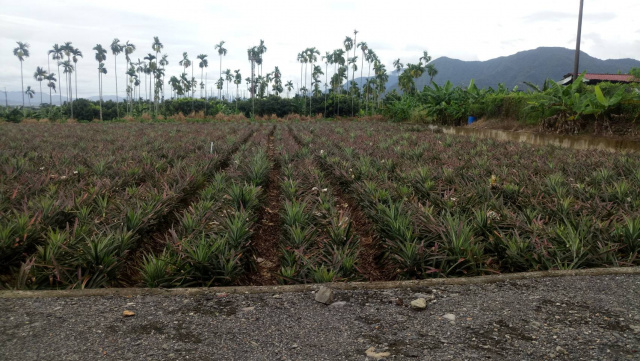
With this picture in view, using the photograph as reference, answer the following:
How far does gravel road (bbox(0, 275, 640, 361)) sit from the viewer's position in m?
1.62

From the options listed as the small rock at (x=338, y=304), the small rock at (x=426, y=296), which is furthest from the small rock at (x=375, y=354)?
the small rock at (x=426, y=296)

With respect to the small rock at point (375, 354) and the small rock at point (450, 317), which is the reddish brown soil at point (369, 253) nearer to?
the small rock at point (450, 317)

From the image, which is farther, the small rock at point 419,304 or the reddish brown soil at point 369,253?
the reddish brown soil at point 369,253

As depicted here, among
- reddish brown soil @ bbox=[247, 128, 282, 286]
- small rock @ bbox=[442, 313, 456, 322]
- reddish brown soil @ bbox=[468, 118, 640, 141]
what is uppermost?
reddish brown soil @ bbox=[468, 118, 640, 141]

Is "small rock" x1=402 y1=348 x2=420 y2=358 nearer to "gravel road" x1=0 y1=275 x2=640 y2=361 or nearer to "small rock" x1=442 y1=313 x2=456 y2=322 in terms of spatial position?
"gravel road" x1=0 y1=275 x2=640 y2=361

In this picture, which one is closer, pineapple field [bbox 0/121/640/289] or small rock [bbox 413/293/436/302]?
small rock [bbox 413/293/436/302]

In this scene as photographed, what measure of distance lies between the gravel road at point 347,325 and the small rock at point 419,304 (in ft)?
0.06

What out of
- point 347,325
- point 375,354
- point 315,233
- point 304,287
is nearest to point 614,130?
point 315,233

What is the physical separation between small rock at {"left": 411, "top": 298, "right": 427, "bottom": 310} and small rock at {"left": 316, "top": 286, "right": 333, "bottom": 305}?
16.7 inches

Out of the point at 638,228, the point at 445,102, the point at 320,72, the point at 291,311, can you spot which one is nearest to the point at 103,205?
the point at 291,311

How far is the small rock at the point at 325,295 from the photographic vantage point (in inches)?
81.1

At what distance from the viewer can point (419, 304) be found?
2.01 m

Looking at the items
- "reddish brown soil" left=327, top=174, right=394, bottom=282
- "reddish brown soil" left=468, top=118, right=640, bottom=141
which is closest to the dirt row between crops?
"reddish brown soil" left=327, top=174, right=394, bottom=282

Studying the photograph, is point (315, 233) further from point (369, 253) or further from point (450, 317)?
point (450, 317)
